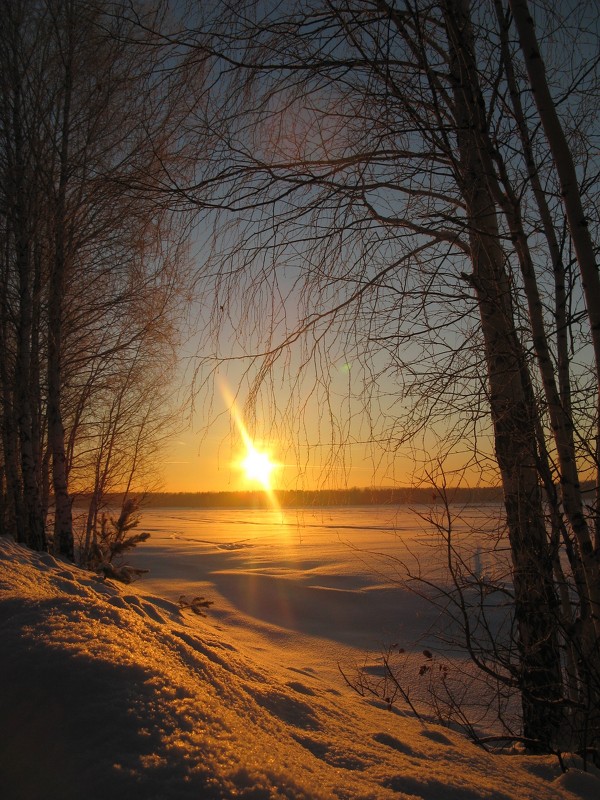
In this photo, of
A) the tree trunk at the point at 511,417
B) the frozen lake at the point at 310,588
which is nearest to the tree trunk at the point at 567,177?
the tree trunk at the point at 511,417

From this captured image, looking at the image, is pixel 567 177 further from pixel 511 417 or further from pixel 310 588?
pixel 310 588

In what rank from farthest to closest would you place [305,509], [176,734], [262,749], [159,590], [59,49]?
[159,590] → [59,49] → [305,509] → [262,749] → [176,734]

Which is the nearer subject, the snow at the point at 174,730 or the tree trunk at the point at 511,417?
the snow at the point at 174,730

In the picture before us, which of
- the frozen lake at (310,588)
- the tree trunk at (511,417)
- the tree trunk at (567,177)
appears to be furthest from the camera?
the frozen lake at (310,588)

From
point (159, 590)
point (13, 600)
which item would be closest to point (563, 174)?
point (13, 600)

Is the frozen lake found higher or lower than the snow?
lower

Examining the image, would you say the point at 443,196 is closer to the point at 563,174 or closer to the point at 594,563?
the point at 563,174

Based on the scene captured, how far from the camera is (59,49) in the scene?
289 inches

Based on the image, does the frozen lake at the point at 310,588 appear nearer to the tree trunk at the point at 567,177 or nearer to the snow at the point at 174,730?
the snow at the point at 174,730

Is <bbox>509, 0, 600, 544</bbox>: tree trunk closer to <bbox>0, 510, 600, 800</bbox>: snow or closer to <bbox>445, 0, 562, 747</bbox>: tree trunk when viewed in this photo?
<bbox>445, 0, 562, 747</bbox>: tree trunk

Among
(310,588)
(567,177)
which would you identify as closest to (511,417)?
(567,177)

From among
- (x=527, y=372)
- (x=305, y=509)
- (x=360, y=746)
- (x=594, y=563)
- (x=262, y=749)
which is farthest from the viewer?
(x=305, y=509)

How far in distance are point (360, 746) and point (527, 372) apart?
64.8 inches

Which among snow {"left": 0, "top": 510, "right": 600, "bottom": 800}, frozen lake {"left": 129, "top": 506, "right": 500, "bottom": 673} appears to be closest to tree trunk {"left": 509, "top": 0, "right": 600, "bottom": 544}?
snow {"left": 0, "top": 510, "right": 600, "bottom": 800}
